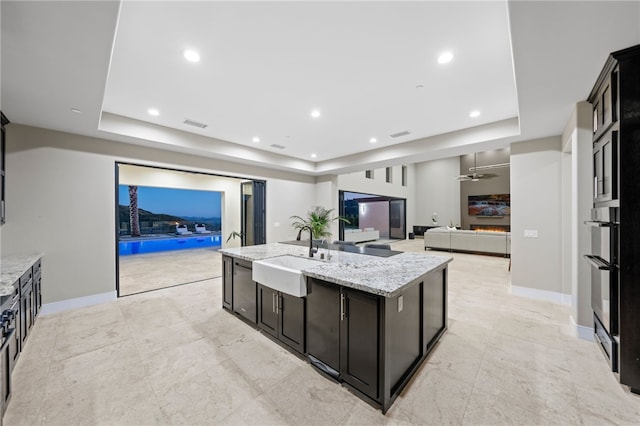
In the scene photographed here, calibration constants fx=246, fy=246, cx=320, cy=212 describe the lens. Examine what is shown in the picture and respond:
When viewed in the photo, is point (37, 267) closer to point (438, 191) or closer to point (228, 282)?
point (228, 282)

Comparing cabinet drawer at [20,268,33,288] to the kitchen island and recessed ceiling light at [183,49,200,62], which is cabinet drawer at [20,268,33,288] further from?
recessed ceiling light at [183,49,200,62]

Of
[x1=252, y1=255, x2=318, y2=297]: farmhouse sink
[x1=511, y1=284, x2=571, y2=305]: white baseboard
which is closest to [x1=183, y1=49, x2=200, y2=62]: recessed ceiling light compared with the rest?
[x1=252, y1=255, x2=318, y2=297]: farmhouse sink

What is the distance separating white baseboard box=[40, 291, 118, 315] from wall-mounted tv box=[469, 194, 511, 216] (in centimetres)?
1215

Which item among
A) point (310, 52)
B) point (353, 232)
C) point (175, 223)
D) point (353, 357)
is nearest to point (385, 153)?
point (310, 52)

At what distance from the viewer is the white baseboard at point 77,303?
348 centimetres

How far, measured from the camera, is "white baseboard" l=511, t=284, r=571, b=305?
3723 mm

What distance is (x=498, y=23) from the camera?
196 cm

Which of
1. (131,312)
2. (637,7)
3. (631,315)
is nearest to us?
(637,7)

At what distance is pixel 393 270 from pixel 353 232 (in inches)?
324

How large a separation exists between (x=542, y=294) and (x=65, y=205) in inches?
294

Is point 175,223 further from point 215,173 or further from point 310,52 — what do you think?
point 310,52

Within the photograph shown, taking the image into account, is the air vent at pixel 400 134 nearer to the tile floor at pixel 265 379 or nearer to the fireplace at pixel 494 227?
the tile floor at pixel 265 379

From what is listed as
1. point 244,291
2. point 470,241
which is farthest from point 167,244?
point 470,241

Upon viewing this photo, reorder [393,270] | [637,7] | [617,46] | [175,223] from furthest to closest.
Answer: [175,223]
[393,270]
[617,46]
[637,7]
